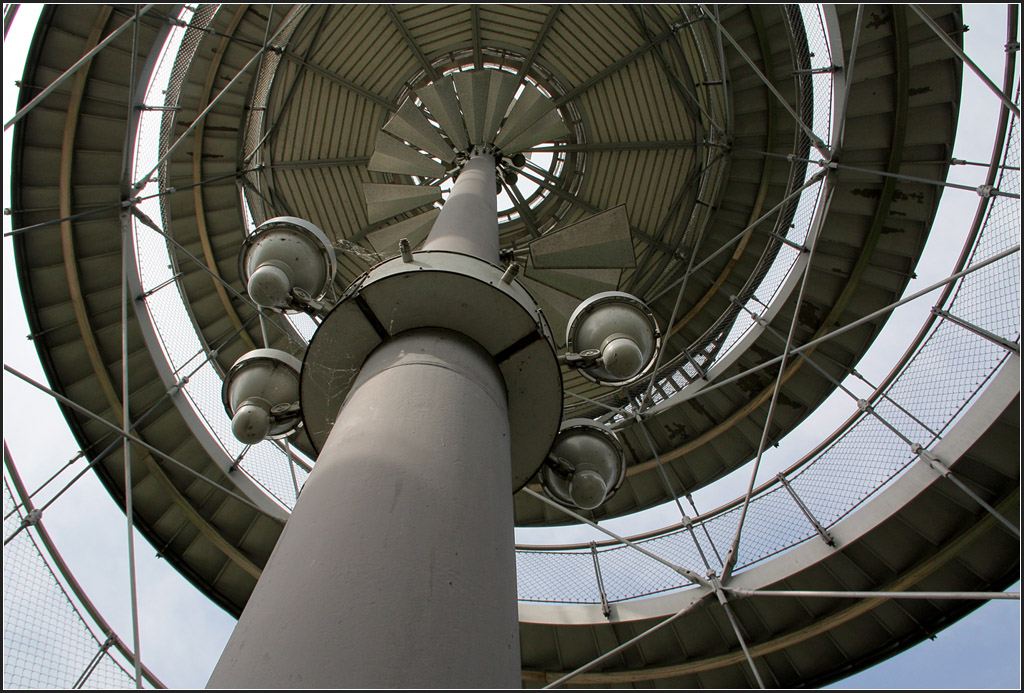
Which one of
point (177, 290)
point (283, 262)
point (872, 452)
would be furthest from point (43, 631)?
point (872, 452)

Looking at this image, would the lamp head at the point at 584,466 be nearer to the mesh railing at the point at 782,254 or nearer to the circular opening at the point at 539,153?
the mesh railing at the point at 782,254

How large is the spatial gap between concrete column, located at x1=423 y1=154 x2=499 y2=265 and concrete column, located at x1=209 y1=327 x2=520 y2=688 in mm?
2167

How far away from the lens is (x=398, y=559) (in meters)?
2.43

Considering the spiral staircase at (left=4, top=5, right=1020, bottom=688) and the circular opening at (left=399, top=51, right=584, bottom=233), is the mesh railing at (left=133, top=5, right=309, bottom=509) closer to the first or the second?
the spiral staircase at (left=4, top=5, right=1020, bottom=688)

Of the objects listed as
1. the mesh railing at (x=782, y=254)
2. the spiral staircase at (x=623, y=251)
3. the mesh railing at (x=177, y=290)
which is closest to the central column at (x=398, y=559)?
the spiral staircase at (x=623, y=251)

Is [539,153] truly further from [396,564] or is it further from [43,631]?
[396,564]

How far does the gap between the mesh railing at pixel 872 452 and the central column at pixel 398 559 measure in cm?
961

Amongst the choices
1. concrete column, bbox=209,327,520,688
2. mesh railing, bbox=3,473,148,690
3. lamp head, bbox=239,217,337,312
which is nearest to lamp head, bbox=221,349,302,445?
lamp head, bbox=239,217,337,312

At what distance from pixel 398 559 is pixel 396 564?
0.09 feet

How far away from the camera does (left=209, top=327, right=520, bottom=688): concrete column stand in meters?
2.09

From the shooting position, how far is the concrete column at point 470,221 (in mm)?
5608

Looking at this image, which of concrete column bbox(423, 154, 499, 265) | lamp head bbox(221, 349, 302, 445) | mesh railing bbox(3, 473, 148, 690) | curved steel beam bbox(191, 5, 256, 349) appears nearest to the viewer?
lamp head bbox(221, 349, 302, 445)

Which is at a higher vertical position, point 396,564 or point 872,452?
point 872,452

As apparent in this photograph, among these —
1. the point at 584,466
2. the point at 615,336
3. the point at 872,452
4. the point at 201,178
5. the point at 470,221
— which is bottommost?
the point at 584,466
